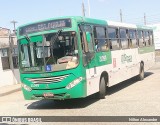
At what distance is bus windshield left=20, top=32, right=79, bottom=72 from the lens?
11.2 m

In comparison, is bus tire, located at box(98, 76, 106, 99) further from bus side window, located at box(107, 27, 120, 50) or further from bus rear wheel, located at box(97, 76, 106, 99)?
bus side window, located at box(107, 27, 120, 50)

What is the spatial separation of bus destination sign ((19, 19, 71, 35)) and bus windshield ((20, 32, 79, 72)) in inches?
11.6

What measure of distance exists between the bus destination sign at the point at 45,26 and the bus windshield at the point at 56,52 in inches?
11.6

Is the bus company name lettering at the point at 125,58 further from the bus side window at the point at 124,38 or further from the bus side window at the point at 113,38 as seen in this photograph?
the bus side window at the point at 113,38

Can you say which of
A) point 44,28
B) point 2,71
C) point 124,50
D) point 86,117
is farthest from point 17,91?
point 86,117

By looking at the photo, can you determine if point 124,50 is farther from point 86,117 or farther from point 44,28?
point 86,117

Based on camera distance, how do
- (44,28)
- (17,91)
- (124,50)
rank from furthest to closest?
(17,91) → (124,50) → (44,28)

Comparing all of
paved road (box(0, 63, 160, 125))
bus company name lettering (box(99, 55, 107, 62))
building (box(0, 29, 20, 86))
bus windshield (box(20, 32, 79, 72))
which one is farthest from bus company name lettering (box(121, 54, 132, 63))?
building (box(0, 29, 20, 86))

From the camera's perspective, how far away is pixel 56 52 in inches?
448

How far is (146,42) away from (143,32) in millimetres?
696

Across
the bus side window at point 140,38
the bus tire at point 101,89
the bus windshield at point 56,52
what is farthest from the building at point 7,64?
the bus windshield at point 56,52

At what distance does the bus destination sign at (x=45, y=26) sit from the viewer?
37.8 feet

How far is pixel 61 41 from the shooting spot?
1141 centimetres

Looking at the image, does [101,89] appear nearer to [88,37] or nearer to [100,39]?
[100,39]
